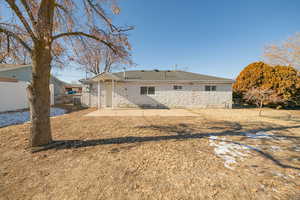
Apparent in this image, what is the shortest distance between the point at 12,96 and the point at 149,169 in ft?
39.5

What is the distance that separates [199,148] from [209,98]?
931cm

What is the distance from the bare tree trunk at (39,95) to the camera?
2.80 metres

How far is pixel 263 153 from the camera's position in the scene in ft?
9.63

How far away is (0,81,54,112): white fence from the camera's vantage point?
7.93 meters

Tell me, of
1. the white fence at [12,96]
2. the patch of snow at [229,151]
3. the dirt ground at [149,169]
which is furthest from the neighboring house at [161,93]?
the patch of snow at [229,151]

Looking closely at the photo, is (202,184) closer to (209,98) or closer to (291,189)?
(291,189)

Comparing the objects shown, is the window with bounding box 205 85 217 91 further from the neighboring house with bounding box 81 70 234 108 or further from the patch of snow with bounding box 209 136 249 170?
the patch of snow with bounding box 209 136 249 170

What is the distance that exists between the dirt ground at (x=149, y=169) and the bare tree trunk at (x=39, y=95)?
47 centimetres

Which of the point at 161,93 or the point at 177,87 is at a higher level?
the point at 177,87

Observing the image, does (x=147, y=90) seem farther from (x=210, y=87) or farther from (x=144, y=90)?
(x=210, y=87)

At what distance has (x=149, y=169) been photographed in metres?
2.29

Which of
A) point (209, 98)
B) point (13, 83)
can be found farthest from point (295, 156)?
point (13, 83)

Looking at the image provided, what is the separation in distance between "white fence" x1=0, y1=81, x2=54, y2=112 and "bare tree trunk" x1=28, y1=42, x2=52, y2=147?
8.72 m

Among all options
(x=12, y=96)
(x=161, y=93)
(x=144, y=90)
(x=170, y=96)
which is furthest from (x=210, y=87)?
(x=12, y=96)
